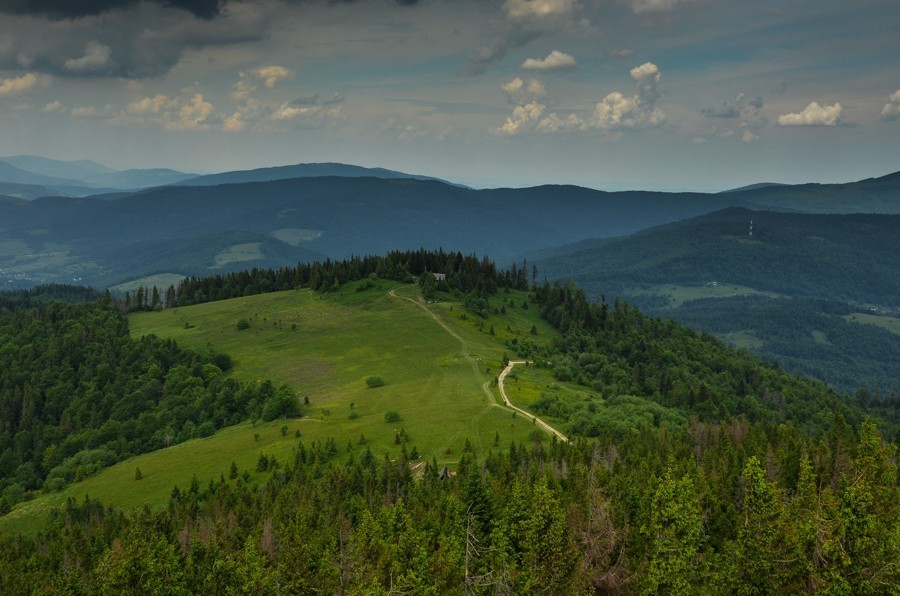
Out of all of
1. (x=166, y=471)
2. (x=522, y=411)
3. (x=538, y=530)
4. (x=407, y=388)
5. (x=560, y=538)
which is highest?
(x=538, y=530)

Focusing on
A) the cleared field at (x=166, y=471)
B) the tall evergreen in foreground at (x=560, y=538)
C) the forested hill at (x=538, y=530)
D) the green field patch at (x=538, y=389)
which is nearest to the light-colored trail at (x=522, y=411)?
the green field patch at (x=538, y=389)

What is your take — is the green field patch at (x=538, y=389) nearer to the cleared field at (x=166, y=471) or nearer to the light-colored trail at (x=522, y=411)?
the light-colored trail at (x=522, y=411)

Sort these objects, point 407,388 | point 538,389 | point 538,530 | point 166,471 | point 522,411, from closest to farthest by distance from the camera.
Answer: point 538,530 → point 166,471 → point 522,411 → point 538,389 → point 407,388

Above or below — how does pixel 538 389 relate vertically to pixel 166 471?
above

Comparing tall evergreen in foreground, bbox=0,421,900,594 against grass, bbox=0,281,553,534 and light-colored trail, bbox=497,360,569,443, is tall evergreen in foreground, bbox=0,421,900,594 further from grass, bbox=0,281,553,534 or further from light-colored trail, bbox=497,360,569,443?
grass, bbox=0,281,553,534

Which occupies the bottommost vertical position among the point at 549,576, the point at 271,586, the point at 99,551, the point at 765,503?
the point at 99,551

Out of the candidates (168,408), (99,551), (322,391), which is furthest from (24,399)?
(99,551)

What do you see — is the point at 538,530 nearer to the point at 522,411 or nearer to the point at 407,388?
the point at 522,411

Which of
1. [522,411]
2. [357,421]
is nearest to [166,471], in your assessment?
[357,421]

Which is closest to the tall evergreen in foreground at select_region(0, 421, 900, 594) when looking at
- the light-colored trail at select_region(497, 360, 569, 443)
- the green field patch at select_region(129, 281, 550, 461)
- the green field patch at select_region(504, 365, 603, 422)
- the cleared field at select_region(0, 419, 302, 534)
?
the light-colored trail at select_region(497, 360, 569, 443)

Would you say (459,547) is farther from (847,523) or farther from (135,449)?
(135,449)

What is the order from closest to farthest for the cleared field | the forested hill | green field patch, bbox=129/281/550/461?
the forested hill, the cleared field, green field patch, bbox=129/281/550/461
